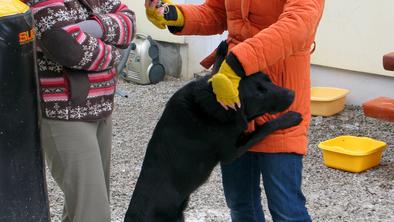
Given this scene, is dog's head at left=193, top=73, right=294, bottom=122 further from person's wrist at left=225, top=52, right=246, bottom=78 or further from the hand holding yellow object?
the hand holding yellow object

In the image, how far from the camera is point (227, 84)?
2.26 m

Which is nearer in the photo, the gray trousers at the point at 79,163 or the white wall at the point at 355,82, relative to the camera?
the gray trousers at the point at 79,163

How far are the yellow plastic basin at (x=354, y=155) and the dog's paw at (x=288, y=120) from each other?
1939mm

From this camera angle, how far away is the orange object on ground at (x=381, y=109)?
4.21 meters

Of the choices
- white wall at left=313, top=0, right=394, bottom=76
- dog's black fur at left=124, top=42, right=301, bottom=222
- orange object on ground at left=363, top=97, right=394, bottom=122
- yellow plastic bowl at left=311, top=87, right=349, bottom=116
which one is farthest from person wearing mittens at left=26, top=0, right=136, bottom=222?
white wall at left=313, top=0, right=394, bottom=76

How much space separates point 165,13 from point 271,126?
696 millimetres

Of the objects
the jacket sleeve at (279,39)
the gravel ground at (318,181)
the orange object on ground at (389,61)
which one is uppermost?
the jacket sleeve at (279,39)

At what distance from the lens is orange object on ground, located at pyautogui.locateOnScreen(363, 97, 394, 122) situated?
421 cm

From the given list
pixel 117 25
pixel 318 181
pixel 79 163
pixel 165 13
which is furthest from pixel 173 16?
pixel 318 181

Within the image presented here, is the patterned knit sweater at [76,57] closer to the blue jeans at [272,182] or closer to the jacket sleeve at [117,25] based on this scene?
the jacket sleeve at [117,25]

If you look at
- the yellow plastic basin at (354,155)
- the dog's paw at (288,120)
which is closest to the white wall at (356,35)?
the yellow plastic basin at (354,155)

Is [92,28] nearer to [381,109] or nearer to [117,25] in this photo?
[117,25]

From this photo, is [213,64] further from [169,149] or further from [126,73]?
[126,73]

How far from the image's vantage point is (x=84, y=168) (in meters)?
2.62
